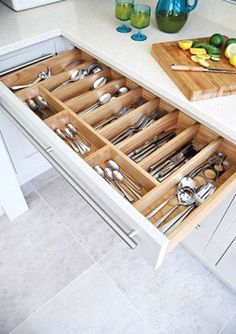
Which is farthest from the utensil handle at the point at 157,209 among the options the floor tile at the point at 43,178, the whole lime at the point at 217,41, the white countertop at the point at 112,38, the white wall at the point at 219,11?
the floor tile at the point at 43,178

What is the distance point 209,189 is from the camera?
29.1 inches

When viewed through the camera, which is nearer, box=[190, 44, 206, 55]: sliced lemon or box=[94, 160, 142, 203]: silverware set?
box=[94, 160, 142, 203]: silverware set

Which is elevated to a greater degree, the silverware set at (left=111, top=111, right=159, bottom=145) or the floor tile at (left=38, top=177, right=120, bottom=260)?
the silverware set at (left=111, top=111, right=159, bottom=145)

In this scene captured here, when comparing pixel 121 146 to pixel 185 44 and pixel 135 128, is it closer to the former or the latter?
pixel 135 128

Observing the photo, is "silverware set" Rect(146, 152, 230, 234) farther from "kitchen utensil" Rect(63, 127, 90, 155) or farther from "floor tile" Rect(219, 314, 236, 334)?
"floor tile" Rect(219, 314, 236, 334)

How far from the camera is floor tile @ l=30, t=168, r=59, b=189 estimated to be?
63.8 inches

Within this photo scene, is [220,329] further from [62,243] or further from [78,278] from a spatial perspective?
[62,243]

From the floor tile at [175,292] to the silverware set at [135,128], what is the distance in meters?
0.68

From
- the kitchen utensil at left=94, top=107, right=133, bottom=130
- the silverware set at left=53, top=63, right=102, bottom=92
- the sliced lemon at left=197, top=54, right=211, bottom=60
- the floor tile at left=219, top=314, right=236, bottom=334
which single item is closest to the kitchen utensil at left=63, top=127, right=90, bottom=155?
the kitchen utensil at left=94, top=107, right=133, bottom=130

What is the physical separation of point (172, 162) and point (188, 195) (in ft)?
0.46

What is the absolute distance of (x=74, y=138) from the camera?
87 cm

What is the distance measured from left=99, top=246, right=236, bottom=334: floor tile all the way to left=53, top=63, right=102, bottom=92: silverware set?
816 mm

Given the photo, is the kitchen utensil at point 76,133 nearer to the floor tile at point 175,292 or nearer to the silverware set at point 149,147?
the silverware set at point 149,147

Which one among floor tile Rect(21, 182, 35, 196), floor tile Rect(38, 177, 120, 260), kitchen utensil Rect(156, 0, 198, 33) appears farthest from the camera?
floor tile Rect(21, 182, 35, 196)
